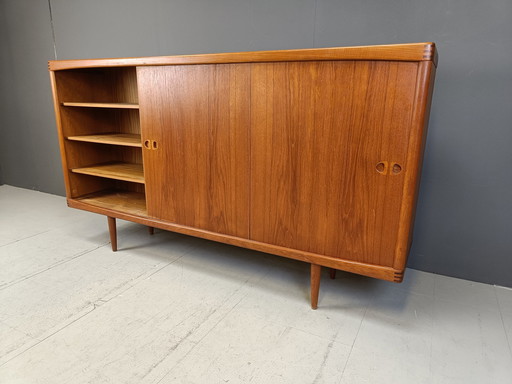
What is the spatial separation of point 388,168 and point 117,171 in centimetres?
160

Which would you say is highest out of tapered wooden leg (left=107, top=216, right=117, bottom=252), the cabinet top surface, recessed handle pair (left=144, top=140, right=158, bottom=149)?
the cabinet top surface

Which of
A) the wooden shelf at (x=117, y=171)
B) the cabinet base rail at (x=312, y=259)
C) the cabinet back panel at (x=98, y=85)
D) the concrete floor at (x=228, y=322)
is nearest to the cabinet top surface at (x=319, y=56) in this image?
the cabinet back panel at (x=98, y=85)

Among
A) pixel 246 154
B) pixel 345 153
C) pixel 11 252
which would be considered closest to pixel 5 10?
pixel 11 252

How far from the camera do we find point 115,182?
2514 millimetres

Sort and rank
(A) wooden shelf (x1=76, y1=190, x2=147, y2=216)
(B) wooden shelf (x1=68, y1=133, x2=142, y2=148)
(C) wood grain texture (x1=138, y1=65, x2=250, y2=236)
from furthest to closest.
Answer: (A) wooden shelf (x1=76, y1=190, x2=147, y2=216) < (B) wooden shelf (x1=68, y1=133, x2=142, y2=148) < (C) wood grain texture (x1=138, y1=65, x2=250, y2=236)

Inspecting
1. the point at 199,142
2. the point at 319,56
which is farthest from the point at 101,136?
the point at 319,56

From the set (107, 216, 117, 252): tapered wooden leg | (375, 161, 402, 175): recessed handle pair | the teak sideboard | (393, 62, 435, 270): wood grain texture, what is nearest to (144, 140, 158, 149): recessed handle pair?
the teak sideboard

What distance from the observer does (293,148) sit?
4.74 ft

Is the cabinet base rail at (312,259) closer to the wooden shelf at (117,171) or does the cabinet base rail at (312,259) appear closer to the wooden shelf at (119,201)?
the wooden shelf at (119,201)

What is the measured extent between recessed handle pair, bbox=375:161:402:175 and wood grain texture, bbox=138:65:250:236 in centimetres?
56

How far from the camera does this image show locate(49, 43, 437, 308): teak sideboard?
1.25m

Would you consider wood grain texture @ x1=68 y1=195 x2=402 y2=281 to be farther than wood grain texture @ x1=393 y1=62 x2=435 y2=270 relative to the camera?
Yes

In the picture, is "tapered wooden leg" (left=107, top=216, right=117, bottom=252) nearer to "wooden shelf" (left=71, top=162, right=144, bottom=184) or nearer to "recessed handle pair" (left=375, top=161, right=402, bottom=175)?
"wooden shelf" (left=71, top=162, right=144, bottom=184)

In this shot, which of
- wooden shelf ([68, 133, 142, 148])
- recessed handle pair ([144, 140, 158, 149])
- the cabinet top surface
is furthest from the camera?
wooden shelf ([68, 133, 142, 148])
